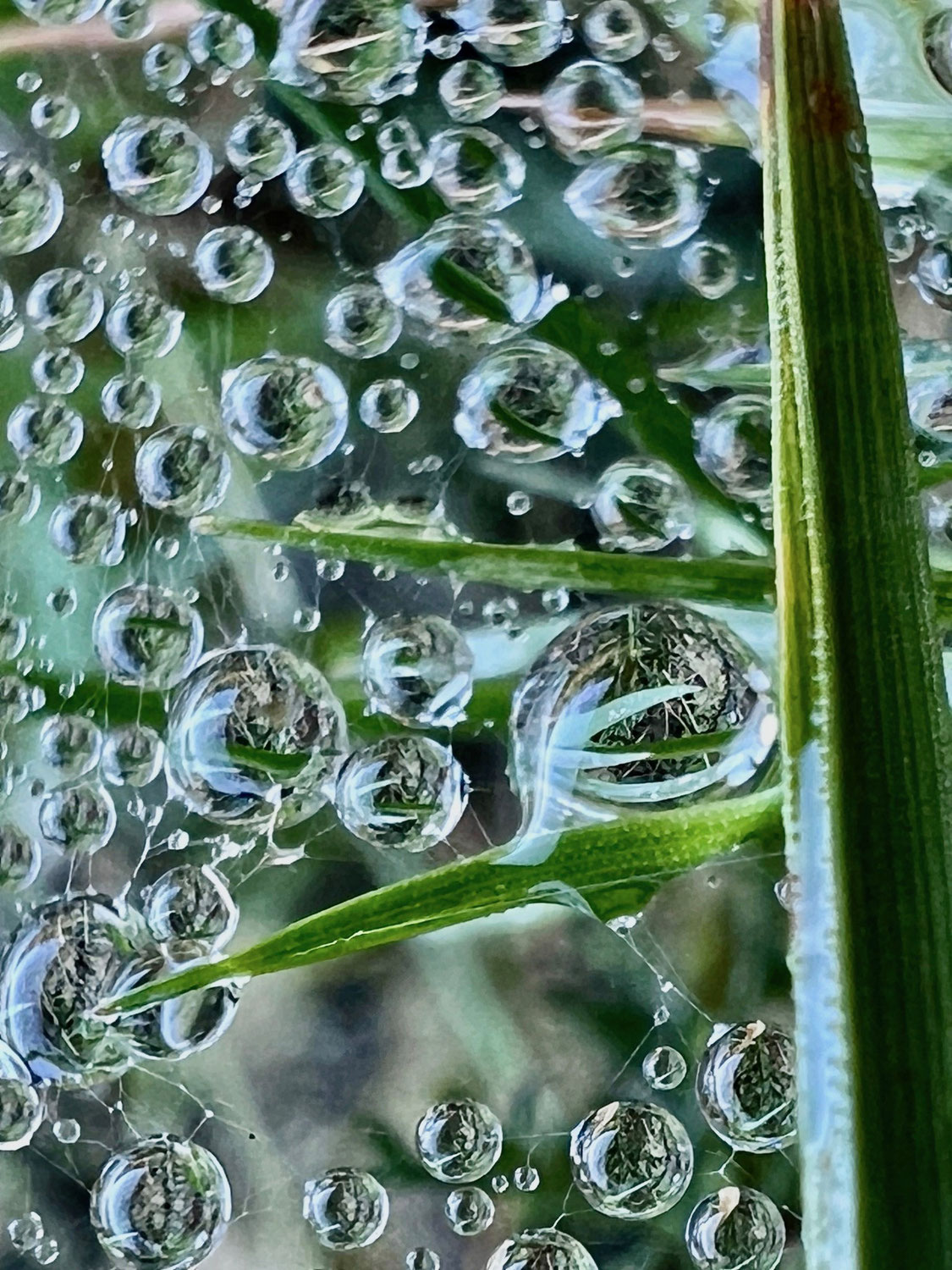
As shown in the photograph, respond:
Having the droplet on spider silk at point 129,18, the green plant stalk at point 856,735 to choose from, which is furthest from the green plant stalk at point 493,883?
the droplet on spider silk at point 129,18

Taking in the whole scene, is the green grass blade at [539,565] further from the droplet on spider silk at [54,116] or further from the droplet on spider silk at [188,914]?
the droplet on spider silk at [54,116]

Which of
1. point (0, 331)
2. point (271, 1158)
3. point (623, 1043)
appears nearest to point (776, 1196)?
point (623, 1043)

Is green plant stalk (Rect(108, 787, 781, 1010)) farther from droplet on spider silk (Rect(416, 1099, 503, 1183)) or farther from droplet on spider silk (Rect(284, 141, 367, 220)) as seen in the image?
droplet on spider silk (Rect(284, 141, 367, 220))

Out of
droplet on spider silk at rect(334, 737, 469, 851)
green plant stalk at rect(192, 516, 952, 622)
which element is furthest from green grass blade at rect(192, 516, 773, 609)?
droplet on spider silk at rect(334, 737, 469, 851)

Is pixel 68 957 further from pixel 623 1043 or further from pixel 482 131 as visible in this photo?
pixel 482 131

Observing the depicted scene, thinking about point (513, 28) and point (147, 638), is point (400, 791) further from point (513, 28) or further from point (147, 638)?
point (513, 28)

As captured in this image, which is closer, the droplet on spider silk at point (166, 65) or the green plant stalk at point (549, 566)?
the green plant stalk at point (549, 566)

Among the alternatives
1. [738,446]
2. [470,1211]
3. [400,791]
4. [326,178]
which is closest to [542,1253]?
[470,1211]
